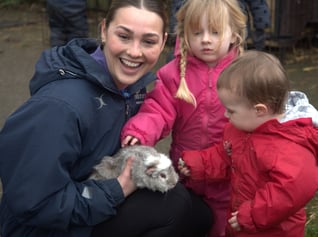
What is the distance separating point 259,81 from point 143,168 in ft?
1.88

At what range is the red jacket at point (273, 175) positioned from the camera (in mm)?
2312

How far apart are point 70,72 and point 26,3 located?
229 inches

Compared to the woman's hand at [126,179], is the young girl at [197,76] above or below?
above

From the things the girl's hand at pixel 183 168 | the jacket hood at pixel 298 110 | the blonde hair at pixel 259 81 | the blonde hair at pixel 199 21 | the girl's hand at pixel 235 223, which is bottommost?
the girl's hand at pixel 235 223

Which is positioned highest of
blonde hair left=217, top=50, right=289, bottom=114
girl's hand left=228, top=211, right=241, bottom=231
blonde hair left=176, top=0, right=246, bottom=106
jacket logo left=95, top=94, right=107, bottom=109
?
blonde hair left=176, top=0, right=246, bottom=106

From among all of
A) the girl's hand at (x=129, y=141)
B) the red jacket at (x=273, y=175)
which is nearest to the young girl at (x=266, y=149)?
the red jacket at (x=273, y=175)

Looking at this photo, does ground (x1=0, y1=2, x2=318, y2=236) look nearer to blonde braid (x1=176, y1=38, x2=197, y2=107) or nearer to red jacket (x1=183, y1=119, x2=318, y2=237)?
blonde braid (x1=176, y1=38, x2=197, y2=107)

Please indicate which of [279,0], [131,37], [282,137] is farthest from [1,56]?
[282,137]

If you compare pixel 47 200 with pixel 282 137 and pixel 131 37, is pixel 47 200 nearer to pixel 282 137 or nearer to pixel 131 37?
pixel 131 37

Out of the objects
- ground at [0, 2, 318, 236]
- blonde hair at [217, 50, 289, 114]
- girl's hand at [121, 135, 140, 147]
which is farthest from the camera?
ground at [0, 2, 318, 236]

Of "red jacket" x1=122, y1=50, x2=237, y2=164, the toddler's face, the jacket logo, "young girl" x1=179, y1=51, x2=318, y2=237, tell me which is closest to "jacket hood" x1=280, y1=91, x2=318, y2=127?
"young girl" x1=179, y1=51, x2=318, y2=237

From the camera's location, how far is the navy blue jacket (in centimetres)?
222

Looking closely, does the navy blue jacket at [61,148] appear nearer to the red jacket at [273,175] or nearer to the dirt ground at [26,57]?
the red jacket at [273,175]

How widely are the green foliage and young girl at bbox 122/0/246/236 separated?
0.57 m
